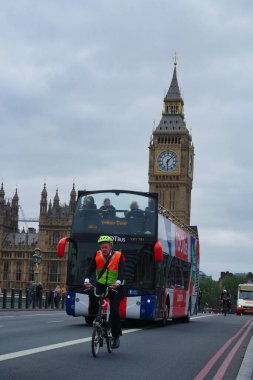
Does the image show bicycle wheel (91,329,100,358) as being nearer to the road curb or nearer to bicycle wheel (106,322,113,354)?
bicycle wheel (106,322,113,354)

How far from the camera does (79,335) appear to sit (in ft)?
52.1

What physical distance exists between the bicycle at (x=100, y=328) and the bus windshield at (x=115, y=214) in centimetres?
802

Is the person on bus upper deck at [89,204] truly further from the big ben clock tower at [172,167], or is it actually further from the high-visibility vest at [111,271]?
the big ben clock tower at [172,167]

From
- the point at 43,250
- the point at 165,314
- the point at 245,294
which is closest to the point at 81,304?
the point at 165,314

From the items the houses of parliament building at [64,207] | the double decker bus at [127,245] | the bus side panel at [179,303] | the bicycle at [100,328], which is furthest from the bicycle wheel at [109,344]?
the houses of parliament building at [64,207]

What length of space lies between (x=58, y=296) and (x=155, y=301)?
28893 millimetres

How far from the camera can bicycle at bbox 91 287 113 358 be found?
10898 millimetres

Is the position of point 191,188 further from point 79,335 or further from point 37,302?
point 79,335

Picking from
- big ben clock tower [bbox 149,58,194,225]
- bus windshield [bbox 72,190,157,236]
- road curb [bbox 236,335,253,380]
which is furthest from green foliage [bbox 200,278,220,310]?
road curb [bbox 236,335,253,380]

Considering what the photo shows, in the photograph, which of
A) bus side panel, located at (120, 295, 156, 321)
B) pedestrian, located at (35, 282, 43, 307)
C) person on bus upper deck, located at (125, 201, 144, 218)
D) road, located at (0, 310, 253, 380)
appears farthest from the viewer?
pedestrian, located at (35, 282, 43, 307)

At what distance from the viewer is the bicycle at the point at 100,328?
10.9 metres

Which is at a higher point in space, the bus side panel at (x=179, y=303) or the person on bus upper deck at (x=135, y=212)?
the person on bus upper deck at (x=135, y=212)

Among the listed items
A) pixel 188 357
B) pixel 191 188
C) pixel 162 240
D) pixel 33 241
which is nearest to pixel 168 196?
pixel 191 188

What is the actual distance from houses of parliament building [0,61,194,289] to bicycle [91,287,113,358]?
3827 inches
